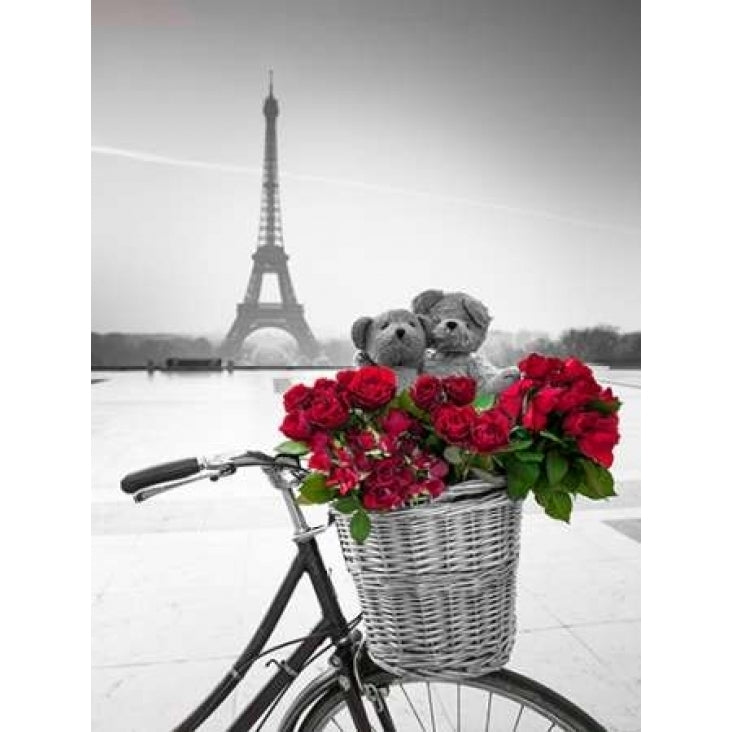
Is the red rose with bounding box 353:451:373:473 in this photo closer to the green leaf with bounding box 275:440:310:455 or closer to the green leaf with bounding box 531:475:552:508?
the green leaf with bounding box 275:440:310:455

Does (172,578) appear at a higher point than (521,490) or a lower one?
lower

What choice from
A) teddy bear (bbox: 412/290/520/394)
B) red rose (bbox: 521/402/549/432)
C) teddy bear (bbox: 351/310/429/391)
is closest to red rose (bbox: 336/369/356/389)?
red rose (bbox: 521/402/549/432)

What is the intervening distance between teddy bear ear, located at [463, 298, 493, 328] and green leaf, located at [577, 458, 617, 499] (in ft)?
2.76

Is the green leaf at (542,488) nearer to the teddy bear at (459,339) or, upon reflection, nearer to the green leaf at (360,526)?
the green leaf at (360,526)

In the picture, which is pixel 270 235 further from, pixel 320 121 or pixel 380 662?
pixel 380 662

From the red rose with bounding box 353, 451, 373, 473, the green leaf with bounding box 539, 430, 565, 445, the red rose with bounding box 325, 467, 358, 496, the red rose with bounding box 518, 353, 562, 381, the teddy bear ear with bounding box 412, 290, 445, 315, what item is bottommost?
the red rose with bounding box 325, 467, 358, 496

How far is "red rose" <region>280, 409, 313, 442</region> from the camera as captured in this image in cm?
82

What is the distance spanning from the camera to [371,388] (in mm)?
803

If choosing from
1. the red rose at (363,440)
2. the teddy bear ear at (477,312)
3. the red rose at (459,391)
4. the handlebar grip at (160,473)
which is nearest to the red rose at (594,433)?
the red rose at (459,391)

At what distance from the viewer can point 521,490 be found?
835 mm

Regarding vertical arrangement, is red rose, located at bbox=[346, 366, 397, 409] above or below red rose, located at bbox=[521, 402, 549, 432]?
above

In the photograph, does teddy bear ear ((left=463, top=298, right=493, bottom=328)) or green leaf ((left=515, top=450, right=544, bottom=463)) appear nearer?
green leaf ((left=515, top=450, right=544, bottom=463))

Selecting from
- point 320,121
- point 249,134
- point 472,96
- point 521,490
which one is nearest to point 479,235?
point 472,96
